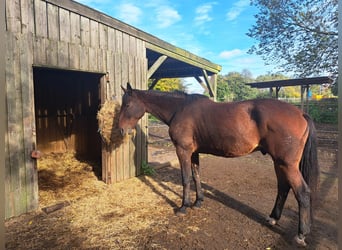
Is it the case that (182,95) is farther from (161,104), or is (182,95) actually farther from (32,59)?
(32,59)

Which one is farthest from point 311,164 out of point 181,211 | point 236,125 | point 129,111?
point 129,111

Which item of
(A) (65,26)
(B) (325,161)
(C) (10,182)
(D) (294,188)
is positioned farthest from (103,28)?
(B) (325,161)

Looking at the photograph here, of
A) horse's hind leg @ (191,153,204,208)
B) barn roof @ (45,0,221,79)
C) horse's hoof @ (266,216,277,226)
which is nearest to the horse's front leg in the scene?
horse's hind leg @ (191,153,204,208)

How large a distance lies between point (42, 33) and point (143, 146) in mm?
2996

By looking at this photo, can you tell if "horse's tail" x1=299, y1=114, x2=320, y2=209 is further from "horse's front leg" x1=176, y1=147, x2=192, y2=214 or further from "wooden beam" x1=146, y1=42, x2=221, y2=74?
"wooden beam" x1=146, y1=42, x2=221, y2=74

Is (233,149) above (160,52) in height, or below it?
below

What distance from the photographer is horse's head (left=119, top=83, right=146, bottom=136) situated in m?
3.79

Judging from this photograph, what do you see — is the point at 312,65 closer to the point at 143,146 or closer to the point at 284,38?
the point at 284,38

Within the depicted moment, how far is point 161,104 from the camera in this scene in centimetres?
383

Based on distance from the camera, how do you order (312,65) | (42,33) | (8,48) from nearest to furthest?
(8,48)
(42,33)
(312,65)

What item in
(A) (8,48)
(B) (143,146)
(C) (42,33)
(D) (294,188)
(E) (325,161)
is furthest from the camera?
(E) (325,161)

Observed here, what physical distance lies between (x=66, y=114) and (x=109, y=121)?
367 cm

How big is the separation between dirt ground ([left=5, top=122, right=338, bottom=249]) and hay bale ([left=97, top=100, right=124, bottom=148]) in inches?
41.3

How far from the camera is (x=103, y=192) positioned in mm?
4324
